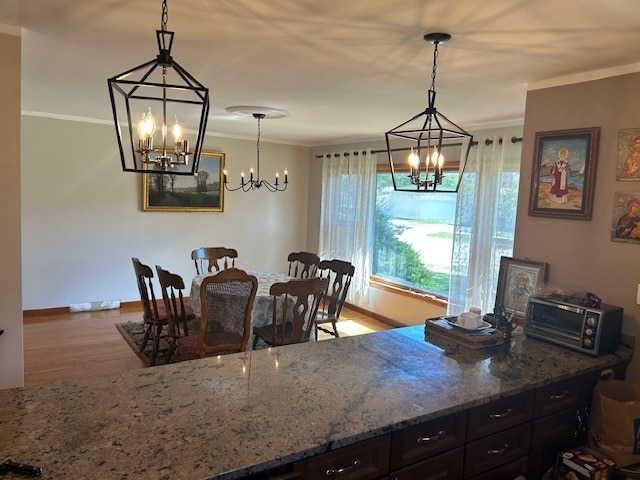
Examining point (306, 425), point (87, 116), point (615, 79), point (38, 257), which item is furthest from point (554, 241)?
point (38, 257)

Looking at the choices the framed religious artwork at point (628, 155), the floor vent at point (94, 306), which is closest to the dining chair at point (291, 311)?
the framed religious artwork at point (628, 155)

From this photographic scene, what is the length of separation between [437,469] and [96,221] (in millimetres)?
5250

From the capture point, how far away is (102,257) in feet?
18.9

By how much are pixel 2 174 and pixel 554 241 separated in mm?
2990

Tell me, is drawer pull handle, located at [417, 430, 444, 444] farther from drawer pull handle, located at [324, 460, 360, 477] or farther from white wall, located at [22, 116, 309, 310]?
white wall, located at [22, 116, 309, 310]

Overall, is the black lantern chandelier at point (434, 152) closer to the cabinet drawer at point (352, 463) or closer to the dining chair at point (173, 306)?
the cabinet drawer at point (352, 463)

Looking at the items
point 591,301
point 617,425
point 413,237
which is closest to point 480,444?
point 617,425

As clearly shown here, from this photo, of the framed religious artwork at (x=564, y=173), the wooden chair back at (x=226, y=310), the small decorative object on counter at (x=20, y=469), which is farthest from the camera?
the wooden chair back at (x=226, y=310)

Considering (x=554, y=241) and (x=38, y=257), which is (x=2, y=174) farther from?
(x=38, y=257)

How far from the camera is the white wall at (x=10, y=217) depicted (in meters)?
2.26

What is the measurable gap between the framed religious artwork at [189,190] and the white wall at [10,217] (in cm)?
361

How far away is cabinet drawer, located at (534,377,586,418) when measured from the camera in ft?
6.42

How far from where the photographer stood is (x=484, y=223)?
439 centimetres

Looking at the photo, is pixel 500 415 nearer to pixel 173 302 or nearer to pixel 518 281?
pixel 518 281
